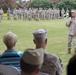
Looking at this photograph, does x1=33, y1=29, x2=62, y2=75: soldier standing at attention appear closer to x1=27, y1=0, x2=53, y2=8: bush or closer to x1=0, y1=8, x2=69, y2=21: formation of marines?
x1=0, y1=8, x2=69, y2=21: formation of marines

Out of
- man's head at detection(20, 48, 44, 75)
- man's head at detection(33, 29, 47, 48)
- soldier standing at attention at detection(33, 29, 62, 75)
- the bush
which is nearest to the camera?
man's head at detection(20, 48, 44, 75)

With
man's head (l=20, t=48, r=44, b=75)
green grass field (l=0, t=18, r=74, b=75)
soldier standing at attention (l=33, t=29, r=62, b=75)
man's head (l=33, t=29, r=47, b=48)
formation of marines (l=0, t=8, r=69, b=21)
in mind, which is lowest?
formation of marines (l=0, t=8, r=69, b=21)

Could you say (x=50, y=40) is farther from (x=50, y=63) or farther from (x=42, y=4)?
(x=42, y=4)

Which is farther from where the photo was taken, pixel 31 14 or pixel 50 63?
pixel 31 14

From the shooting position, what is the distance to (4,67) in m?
3.27

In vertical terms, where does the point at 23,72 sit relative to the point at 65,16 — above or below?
above

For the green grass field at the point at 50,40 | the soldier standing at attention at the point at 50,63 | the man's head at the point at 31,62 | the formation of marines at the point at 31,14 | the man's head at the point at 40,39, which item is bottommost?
the formation of marines at the point at 31,14

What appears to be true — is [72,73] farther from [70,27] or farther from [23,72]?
[70,27]

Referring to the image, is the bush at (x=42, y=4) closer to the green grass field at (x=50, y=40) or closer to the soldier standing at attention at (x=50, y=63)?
the green grass field at (x=50, y=40)

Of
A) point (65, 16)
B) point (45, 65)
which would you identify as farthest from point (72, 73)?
point (65, 16)

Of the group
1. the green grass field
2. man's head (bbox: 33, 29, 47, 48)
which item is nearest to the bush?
the green grass field

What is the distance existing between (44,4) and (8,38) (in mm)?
40750

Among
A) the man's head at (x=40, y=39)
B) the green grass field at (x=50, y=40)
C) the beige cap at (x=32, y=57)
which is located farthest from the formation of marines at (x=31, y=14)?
the beige cap at (x=32, y=57)

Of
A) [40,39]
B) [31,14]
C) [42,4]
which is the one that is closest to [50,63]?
[40,39]
